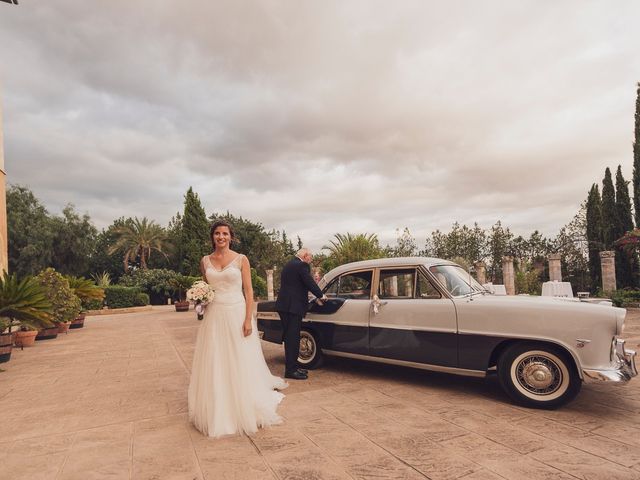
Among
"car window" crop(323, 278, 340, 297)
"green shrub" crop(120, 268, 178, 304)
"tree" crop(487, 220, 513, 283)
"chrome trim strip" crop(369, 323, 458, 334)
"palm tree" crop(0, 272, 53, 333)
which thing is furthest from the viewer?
"green shrub" crop(120, 268, 178, 304)

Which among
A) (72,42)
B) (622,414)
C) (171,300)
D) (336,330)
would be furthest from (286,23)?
(171,300)

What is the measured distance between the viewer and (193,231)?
36.6 meters

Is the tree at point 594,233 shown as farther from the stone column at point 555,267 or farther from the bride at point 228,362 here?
the bride at point 228,362

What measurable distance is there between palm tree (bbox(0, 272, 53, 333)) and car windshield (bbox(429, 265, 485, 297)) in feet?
24.8

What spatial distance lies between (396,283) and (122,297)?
23535 mm

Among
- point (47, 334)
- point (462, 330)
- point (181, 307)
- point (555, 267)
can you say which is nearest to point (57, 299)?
point (47, 334)

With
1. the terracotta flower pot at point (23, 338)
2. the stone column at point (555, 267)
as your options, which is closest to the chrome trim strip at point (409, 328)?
the terracotta flower pot at point (23, 338)

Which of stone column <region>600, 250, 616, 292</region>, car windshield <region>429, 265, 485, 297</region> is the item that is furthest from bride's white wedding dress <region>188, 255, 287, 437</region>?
stone column <region>600, 250, 616, 292</region>

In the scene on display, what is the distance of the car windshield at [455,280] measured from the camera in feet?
16.2

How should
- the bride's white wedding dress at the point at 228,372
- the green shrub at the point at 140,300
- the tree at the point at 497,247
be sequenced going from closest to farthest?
the bride's white wedding dress at the point at 228,372
the green shrub at the point at 140,300
the tree at the point at 497,247

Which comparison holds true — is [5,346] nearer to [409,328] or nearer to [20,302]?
[20,302]

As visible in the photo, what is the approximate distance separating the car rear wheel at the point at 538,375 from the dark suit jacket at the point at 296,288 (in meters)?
2.57

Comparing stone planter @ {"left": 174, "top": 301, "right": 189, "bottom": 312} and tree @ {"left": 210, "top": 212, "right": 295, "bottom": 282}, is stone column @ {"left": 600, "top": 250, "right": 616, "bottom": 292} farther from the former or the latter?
tree @ {"left": 210, "top": 212, "right": 295, "bottom": 282}

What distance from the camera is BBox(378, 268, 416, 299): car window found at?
17.1 feet
